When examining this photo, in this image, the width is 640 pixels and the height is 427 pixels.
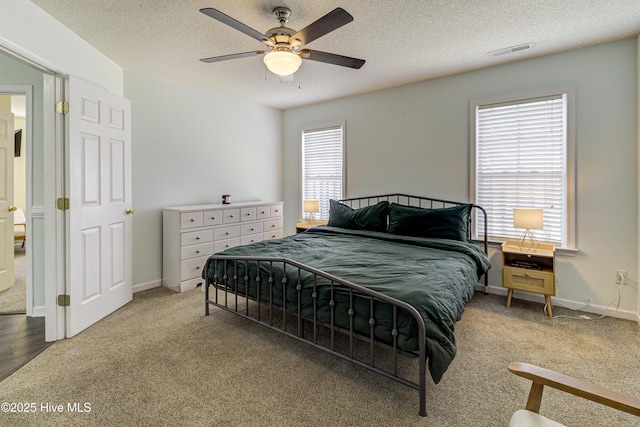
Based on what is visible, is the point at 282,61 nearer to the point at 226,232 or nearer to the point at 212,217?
the point at 212,217

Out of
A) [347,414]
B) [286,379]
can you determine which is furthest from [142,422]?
[347,414]

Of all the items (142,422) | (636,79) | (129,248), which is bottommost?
(142,422)

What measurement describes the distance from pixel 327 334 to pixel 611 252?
117 inches

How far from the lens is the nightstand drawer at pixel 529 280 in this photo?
303 cm

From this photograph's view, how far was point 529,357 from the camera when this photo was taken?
2.36 metres

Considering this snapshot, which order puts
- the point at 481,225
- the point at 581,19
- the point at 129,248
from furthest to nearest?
1. the point at 481,225
2. the point at 129,248
3. the point at 581,19

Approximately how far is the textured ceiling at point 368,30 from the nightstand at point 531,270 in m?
2.10

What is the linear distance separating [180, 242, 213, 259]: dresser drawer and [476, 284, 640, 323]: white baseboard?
3520mm

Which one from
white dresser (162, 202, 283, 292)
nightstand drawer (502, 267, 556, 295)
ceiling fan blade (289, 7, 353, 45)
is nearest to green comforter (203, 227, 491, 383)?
nightstand drawer (502, 267, 556, 295)

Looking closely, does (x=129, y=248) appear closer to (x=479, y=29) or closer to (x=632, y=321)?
(x=479, y=29)

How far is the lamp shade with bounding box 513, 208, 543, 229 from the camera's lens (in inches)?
123

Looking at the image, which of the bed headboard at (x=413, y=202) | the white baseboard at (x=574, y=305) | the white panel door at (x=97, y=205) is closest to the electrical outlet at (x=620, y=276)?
the white baseboard at (x=574, y=305)

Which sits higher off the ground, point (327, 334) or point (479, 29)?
point (479, 29)

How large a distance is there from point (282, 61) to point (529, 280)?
10.4 ft
